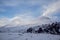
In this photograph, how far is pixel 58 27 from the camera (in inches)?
3428

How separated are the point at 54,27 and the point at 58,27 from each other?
3.45 m

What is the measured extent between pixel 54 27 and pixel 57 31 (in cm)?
794

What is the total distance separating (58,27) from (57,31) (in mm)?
7272

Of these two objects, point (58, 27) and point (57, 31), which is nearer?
point (57, 31)

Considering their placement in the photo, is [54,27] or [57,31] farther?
[54,27]

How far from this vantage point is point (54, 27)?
8831 cm

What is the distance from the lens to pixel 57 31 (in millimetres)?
80875
